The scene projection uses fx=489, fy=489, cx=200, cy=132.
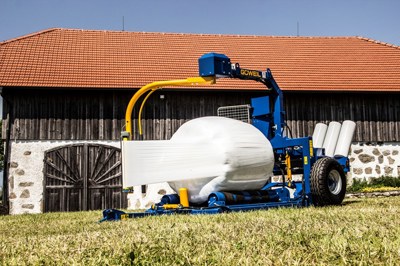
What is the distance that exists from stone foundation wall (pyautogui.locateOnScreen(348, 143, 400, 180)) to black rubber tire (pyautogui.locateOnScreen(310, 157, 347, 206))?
8.82 m

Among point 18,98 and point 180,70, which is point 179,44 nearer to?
point 180,70

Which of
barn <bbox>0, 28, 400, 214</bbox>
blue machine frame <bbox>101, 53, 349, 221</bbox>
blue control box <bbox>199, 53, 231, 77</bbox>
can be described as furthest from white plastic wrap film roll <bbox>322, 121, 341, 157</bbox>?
barn <bbox>0, 28, 400, 214</bbox>

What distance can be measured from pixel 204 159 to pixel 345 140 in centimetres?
505

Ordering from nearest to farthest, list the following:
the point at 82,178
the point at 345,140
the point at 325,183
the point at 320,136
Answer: the point at 325,183 < the point at 345,140 < the point at 320,136 < the point at 82,178

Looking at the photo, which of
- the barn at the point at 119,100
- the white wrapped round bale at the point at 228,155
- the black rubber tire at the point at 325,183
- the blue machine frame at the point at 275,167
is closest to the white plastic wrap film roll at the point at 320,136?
the blue machine frame at the point at 275,167

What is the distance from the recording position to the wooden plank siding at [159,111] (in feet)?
55.6

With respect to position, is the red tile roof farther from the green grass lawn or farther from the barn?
the green grass lawn

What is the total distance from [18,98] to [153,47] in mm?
5908

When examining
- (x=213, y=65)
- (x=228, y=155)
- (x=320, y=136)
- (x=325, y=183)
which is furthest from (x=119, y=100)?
(x=325, y=183)

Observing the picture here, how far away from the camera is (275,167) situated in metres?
10.8

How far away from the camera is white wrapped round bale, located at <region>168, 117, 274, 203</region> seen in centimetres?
891

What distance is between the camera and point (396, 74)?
19.9 m

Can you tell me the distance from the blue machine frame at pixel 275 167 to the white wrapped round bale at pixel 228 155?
21 centimetres

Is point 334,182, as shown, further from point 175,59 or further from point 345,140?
point 175,59
